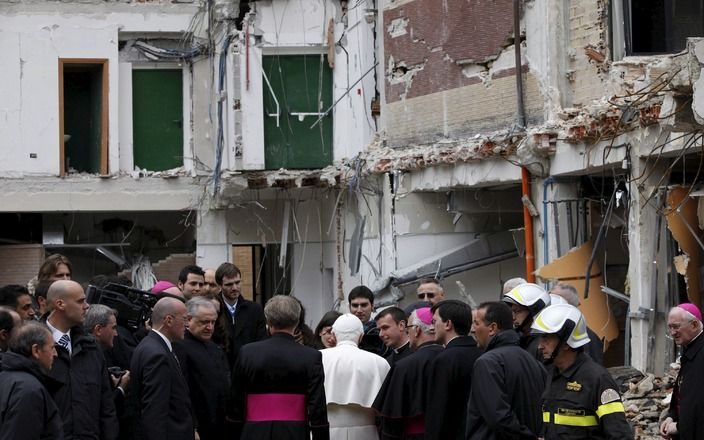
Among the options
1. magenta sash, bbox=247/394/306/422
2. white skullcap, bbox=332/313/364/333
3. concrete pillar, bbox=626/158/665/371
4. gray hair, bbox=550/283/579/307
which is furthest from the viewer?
concrete pillar, bbox=626/158/665/371

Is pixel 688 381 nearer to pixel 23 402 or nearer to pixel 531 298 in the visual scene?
pixel 531 298

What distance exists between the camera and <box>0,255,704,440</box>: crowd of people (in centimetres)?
861

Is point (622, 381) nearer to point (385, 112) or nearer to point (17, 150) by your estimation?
point (385, 112)

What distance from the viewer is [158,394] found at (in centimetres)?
1025

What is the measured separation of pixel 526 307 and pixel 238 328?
146 inches

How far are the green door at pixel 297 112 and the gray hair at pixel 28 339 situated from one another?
13.9m

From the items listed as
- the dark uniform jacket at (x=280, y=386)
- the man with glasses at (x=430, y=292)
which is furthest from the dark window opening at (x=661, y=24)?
the dark uniform jacket at (x=280, y=386)

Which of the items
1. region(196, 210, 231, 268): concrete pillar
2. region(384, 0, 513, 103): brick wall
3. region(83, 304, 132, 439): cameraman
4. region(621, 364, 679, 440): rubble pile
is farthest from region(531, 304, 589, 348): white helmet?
region(196, 210, 231, 268): concrete pillar

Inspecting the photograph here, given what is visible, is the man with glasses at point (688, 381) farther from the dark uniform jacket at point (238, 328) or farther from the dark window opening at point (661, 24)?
the dark window opening at point (661, 24)

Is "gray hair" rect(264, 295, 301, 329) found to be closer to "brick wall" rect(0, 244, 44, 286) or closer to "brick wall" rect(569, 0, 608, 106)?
"brick wall" rect(569, 0, 608, 106)

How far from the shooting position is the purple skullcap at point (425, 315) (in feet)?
35.1

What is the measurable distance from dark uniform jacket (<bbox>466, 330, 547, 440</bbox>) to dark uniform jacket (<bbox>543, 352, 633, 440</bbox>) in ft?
1.57

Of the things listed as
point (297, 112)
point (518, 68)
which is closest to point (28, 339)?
point (518, 68)

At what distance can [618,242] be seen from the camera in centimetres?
1778
